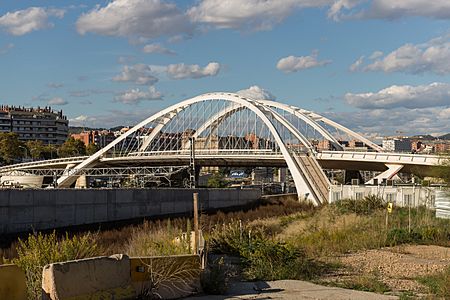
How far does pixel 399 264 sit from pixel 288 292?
5525 mm

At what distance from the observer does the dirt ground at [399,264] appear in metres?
14.2

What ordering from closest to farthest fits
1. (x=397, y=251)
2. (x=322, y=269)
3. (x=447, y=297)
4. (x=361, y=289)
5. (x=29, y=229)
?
(x=447, y=297), (x=361, y=289), (x=322, y=269), (x=397, y=251), (x=29, y=229)

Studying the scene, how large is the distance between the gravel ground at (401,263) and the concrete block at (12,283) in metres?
7.50

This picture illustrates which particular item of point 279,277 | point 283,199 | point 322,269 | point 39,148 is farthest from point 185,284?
point 39,148

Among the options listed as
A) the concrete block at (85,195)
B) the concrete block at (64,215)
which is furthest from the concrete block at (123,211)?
the concrete block at (64,215)

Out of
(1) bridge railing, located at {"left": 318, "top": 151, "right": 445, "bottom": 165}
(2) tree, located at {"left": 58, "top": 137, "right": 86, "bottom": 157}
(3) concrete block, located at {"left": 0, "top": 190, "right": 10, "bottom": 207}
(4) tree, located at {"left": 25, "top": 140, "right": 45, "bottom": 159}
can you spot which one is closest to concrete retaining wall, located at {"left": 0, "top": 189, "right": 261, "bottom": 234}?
(3) concrete block, located at {"left": 0, "top": 190, "right": 10, "bottom": 207}

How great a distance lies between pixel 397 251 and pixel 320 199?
47076 millimetres

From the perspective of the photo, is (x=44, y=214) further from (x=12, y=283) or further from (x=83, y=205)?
(x=12, y=283)

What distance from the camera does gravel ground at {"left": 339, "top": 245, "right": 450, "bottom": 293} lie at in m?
14.4

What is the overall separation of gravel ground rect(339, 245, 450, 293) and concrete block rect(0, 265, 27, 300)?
7504 mm

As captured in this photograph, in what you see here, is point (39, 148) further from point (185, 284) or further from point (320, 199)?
point (185, 284)

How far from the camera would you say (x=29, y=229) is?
30688mm

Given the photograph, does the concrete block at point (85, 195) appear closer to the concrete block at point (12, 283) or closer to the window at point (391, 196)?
the window at point (391, 196)

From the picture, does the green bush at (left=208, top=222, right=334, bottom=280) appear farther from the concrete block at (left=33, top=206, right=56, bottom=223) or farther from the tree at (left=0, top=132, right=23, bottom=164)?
the tree at (left=0, top=132, right=23, bottom=164)
